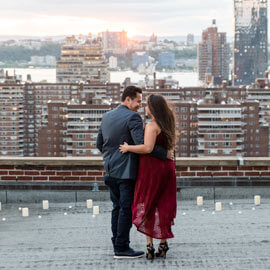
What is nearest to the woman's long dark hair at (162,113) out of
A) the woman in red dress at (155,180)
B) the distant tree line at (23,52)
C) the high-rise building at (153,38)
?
the woman in red dress at (155,180)

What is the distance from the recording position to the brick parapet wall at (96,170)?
6496 mm

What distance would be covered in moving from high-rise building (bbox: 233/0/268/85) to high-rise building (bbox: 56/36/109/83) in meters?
56.7

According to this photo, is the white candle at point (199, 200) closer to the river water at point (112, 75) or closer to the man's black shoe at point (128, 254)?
the man's black shoe at point (128, 254)

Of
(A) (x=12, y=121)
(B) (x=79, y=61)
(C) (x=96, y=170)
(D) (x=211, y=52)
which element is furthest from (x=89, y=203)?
(D) (x=211, y=52)

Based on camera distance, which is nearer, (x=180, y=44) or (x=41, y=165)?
(x=41, y=165)

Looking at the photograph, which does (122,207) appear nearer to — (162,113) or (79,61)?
(162,113)

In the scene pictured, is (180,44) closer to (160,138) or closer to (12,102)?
(12,102)

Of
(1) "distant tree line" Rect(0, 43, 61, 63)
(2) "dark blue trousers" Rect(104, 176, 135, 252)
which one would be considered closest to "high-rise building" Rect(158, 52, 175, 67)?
(1) "distant tree line" Rect(0, 43, 61, 63)

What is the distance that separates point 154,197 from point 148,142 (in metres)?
0.31

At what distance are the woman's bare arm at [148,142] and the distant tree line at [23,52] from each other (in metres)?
147

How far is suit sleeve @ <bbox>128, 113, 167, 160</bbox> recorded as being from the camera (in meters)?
3.78

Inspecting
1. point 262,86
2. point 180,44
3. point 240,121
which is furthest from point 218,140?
point 180,44

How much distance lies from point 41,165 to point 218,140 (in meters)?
57.7

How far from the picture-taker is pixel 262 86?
88.6 meters
